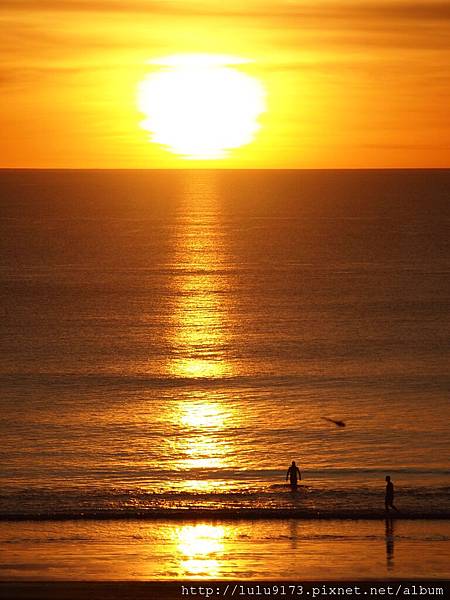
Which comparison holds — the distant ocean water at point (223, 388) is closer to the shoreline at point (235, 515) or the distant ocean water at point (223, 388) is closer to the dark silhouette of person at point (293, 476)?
the shoreline at point (235, 515)

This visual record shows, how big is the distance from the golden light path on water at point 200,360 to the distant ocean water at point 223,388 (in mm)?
159

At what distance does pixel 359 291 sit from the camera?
97.5 metres

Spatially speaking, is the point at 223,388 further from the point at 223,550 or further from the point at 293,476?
the point at 223,550

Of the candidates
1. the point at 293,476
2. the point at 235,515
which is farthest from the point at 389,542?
the point at 293,476

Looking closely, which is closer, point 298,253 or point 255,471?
point 255,471

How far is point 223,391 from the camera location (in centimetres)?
5234

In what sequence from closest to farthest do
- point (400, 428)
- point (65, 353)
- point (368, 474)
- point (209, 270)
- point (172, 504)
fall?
point (172, 504) < point (368, 474) < point (400, 428) < point (65, 353) < point (209, 270)

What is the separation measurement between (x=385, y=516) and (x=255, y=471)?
829 cm

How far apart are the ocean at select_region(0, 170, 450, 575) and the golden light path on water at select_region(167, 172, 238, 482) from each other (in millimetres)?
162

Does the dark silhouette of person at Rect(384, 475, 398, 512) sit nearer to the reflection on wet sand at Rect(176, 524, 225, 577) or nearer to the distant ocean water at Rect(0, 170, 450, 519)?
the distant ocean water at Rect(0, 170, 450, 519)

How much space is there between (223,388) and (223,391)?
0.85 metres

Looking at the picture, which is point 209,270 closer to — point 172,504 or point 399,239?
point 399,239

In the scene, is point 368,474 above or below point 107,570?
above

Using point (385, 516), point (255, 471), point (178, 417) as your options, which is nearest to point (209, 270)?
point (178, 417)
